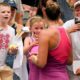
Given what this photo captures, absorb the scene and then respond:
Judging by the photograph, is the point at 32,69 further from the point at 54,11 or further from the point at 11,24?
the point at 11,24

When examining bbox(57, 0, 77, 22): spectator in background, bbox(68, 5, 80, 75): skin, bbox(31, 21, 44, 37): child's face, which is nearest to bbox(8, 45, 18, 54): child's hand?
bbox(31, 21, 44, 37): child's face

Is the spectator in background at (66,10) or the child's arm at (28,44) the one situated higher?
the spectator in background at (66,10)

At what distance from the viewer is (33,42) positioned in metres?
5.41

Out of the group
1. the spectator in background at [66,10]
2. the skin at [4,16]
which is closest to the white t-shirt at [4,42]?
the skin at [4,16]

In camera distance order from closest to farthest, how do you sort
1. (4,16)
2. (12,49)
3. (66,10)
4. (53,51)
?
(53,51) → (12,49) → (4,16) → (66,10)

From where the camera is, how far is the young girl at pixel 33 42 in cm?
523

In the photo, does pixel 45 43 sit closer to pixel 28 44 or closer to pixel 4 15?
pixel 28 44

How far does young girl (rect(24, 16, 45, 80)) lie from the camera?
5.23 m

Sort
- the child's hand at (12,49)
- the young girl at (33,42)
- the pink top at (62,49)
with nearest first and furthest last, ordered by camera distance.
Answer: the pink top at (62,49), the young girl at (33,42), the child's hand at (12,49)

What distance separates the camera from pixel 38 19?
5840 mm

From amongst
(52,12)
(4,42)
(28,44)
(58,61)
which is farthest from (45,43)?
(4,42)

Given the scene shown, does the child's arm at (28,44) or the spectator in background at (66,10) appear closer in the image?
the child's arm at (28,44)

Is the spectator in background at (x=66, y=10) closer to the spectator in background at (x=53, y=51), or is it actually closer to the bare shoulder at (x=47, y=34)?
the spectator in background at (x=53, y=51)

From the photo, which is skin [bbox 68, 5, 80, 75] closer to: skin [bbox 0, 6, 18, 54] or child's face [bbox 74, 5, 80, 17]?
child's face [bbox 74, 5, 80, 17]
